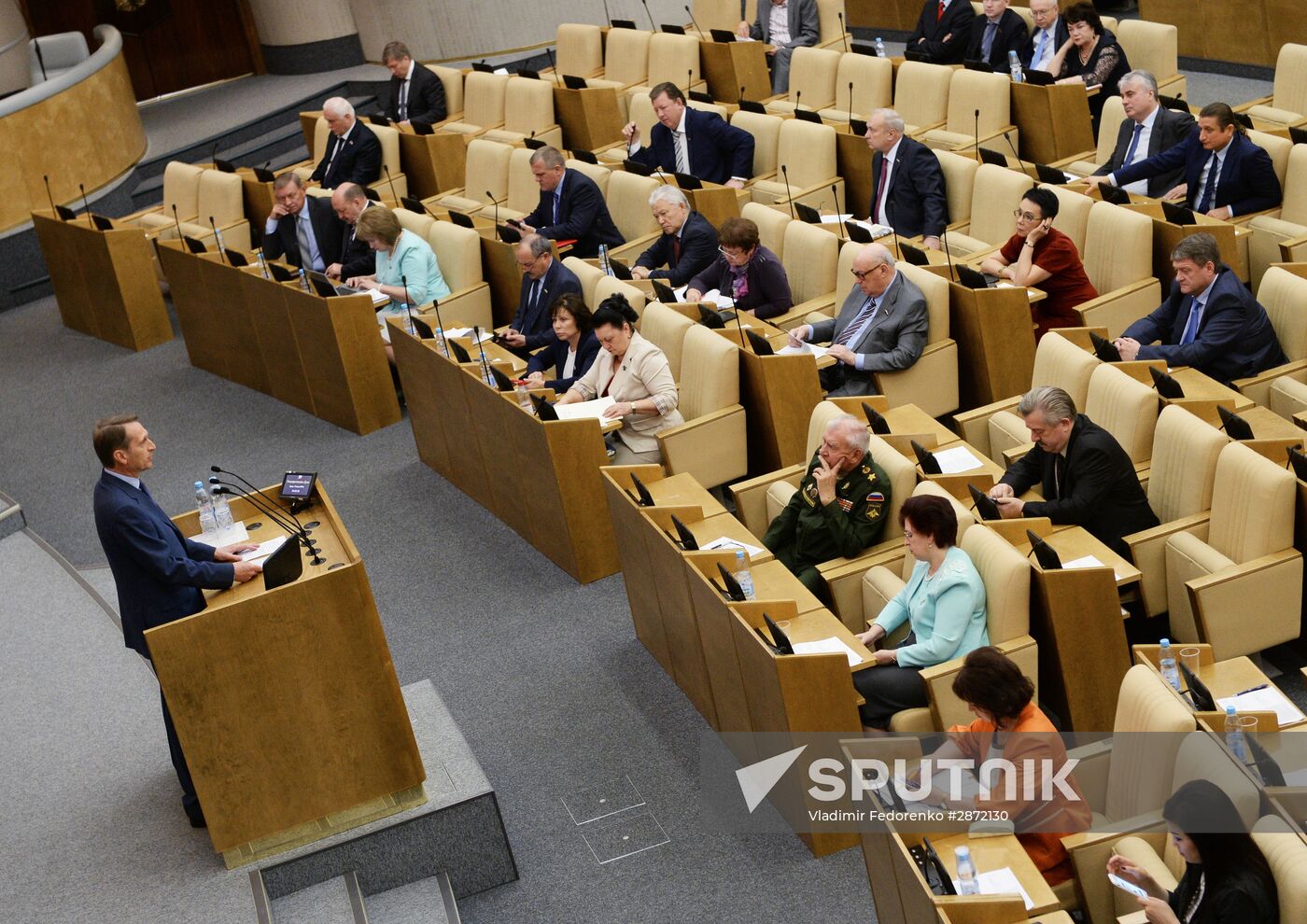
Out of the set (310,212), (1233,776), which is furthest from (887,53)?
(1233,776)

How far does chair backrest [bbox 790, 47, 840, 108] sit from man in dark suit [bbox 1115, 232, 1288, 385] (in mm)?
4222

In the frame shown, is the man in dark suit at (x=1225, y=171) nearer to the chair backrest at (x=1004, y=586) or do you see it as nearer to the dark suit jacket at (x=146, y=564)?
the chair backrest at (x=1004, y=586)

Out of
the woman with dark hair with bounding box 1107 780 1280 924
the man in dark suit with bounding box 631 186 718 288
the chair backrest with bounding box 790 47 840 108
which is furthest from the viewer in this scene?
the chair backrest with bounding box 790 47 840 108

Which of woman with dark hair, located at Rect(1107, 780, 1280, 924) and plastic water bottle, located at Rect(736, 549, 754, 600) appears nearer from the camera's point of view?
woman with dark hair, located at Rect(1107, 780, 1280, 924)

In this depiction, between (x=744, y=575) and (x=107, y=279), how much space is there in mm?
6070

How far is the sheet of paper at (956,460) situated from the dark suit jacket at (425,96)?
20.2 ft

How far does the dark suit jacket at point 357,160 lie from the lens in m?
9.25

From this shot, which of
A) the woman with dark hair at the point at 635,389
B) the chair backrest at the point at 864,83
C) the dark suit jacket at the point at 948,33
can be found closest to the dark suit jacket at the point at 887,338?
the woman with dark hair at the point at 635,389

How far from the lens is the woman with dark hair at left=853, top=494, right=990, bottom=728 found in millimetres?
3906

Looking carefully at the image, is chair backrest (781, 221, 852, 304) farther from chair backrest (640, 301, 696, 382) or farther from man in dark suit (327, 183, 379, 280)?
man in dark suit (327, 183, 379, 280)

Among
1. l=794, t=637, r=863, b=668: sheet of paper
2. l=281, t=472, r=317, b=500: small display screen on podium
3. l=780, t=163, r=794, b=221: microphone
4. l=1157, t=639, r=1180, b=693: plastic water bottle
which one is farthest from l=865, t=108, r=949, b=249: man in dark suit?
l=281, t=472, r=317, b=500: small display screen on podium

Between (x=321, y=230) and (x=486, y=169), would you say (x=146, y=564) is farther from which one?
(x=486, y=169)

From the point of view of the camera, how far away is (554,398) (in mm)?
5887

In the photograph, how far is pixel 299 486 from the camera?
14.0 feet
